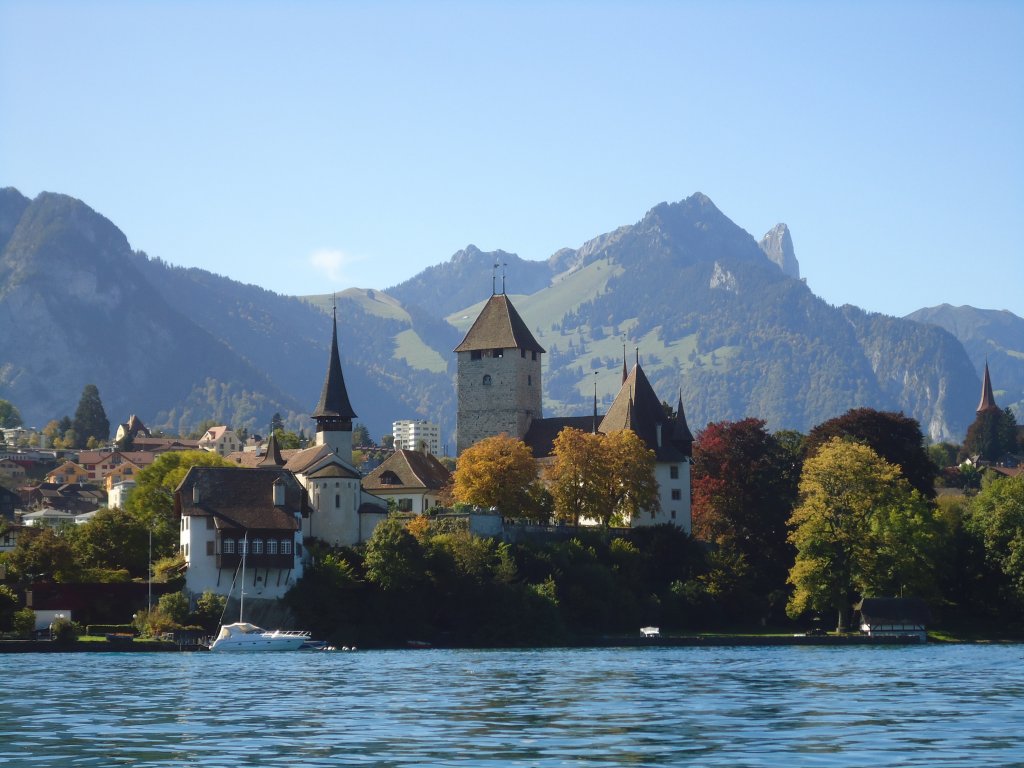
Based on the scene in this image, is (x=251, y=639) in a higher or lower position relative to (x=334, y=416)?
lower

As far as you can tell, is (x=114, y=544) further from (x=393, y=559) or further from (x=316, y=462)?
(x=393, y=559)

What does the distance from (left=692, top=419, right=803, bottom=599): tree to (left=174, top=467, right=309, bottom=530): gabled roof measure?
28.5 metres

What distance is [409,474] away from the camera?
370 feet

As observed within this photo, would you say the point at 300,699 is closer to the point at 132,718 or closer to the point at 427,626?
the point at 132,718

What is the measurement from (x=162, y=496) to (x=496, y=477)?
2155 cm

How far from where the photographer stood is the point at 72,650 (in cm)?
8100

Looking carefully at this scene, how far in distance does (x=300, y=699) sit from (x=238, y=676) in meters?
12.0

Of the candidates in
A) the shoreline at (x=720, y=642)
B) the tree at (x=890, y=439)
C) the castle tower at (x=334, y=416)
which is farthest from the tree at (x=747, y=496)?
the castle tower at (x=334, y=416)

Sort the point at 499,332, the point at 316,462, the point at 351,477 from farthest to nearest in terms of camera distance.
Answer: the point at 499,332
the point at 316,462
the point at 351,477

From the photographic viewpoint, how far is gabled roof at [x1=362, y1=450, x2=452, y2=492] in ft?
367

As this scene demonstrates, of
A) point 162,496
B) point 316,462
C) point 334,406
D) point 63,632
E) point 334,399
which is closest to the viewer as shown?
point 63,632

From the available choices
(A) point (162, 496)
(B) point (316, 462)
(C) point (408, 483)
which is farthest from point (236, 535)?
(C) point (408, 483)

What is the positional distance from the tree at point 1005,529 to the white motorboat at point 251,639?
3946cm

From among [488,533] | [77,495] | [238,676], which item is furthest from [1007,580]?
[77,495]
